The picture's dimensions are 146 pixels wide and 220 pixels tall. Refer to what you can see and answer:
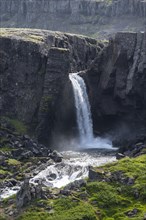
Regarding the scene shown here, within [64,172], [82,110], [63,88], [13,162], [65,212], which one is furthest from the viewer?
[82,110]

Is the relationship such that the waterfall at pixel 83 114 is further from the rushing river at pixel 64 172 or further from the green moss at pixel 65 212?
the green moss at pixel 65 212

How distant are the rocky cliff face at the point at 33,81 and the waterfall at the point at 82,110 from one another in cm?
280

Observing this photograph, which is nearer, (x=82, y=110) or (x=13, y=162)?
(x=13, y=162)

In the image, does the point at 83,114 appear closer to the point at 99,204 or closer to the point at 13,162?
the point at 13,162

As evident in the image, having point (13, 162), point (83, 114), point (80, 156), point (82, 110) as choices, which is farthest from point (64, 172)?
point (82, 110)

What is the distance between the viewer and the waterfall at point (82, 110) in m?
121

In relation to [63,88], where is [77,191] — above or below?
below

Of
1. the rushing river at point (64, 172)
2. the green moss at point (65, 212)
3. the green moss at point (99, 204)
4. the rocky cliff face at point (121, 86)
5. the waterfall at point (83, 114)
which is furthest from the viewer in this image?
the waterfall at point (83, 114)

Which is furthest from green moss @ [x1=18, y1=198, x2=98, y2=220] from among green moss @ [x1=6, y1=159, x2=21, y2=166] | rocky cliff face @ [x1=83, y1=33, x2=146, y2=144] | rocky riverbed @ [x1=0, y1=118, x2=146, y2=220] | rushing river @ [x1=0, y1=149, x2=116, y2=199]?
rocky cliff face @ [x1=83, y1=33, x2=146, y2=144]

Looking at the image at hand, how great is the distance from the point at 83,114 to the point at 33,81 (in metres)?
13.6

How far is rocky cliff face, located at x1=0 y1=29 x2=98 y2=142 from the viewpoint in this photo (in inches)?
4572

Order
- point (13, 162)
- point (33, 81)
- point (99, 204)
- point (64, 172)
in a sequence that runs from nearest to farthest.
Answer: point (99, 204) → point (64, 172) → point (13, 162) → point (33, 81)

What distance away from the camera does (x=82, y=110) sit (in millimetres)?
122188

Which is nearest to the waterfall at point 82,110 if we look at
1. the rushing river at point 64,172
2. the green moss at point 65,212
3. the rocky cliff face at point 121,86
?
the rocky cliff face at point 121,86
